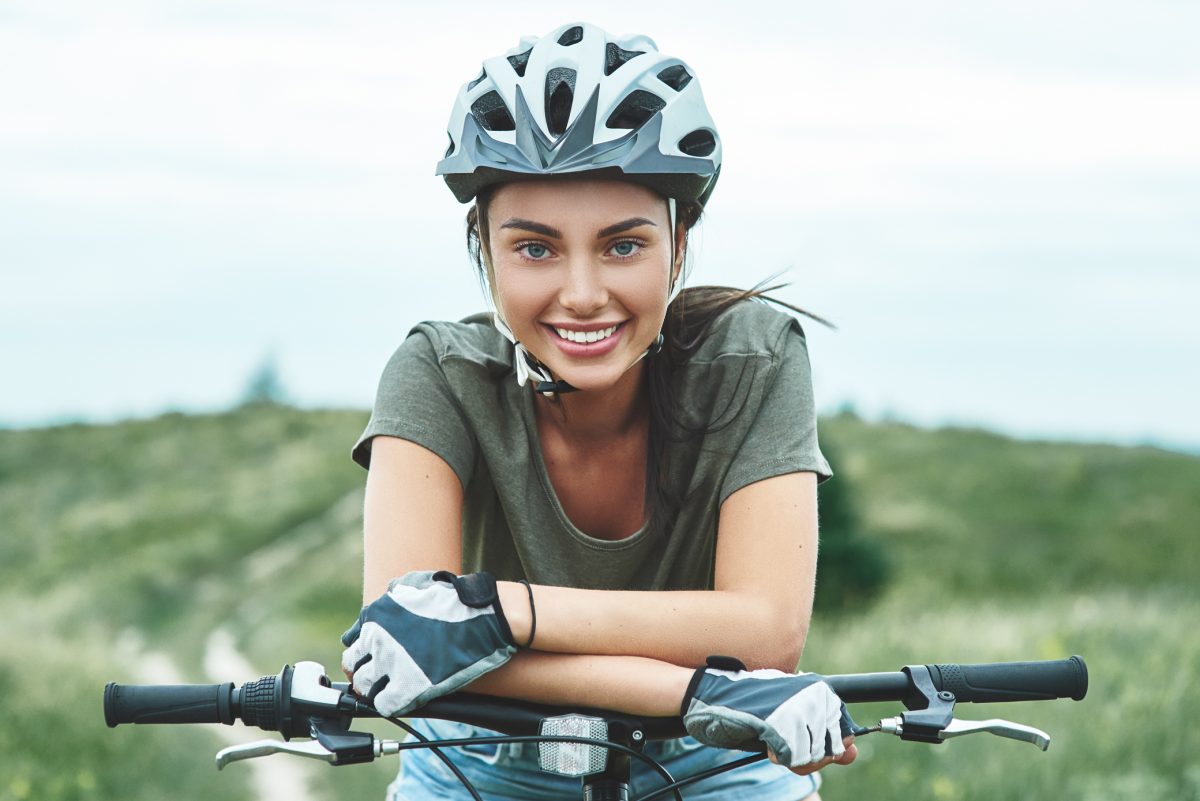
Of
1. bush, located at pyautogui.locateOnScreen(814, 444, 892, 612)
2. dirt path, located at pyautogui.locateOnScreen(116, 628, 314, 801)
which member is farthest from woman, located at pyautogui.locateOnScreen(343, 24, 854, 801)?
bush, located at pyautogui.locateOnScreen(814, 444, 892, 612)

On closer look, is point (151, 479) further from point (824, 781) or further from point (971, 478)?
point (824, 781)

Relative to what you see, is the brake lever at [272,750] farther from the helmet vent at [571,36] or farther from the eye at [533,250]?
the helmet vent at [571,36]

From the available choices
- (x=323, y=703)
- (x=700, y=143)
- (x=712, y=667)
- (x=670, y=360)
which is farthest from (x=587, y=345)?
(x=323, y=703)

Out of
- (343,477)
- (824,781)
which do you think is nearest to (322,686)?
(824,781)

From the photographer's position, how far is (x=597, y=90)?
10.8ft

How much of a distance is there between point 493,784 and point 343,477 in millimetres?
19509

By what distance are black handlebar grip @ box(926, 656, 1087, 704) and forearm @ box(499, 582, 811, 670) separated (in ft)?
1.45

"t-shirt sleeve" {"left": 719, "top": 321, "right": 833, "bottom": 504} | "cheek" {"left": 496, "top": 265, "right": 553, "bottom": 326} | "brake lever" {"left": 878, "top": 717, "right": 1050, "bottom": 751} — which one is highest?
"cheek" {"left": 496, "top": 265, "right": 553, "bottom": 326}

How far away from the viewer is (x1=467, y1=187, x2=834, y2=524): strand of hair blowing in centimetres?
349

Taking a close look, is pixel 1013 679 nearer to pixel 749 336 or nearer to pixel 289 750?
pixel 749 336

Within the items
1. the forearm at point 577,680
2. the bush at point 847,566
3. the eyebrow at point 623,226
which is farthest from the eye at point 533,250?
the bush at point 847,566

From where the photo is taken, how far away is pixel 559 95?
133 inches

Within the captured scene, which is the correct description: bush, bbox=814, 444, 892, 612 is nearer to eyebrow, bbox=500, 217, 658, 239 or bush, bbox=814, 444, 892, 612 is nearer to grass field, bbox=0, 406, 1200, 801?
grass field, bbox=0, 406, 1200, 801

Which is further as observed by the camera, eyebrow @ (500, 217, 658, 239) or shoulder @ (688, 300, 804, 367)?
shoulder @ (688, 300, 804, 367)
